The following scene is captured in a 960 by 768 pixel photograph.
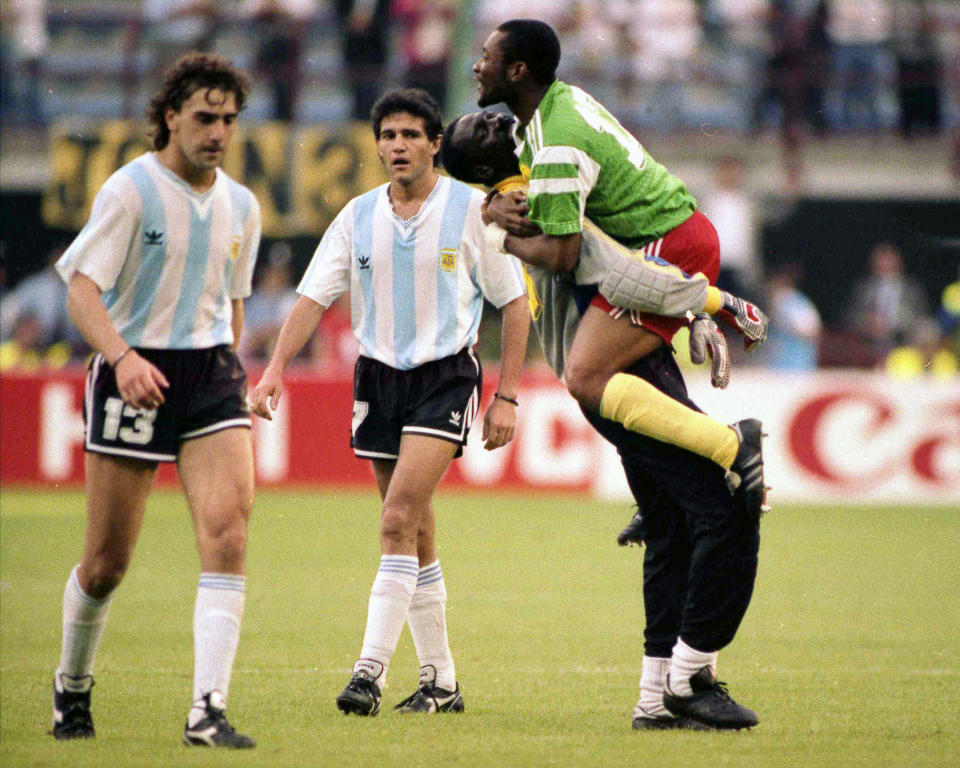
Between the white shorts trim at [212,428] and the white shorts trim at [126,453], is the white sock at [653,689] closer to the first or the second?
the white shorts trim at [212,428]

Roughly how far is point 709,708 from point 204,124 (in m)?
2.54

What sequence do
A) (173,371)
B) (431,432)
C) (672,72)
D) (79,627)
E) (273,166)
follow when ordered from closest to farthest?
(173,371), (79,627), (431,432), (273,166), (672,72)

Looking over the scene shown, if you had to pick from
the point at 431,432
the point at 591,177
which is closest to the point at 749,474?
the point at 591,177

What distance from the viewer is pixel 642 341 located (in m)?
5.45

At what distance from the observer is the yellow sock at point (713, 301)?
5438 millimetres

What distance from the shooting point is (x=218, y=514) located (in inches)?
200

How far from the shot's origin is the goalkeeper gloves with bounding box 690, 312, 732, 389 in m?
5.45

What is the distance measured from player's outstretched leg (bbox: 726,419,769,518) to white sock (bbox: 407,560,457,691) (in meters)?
1.39

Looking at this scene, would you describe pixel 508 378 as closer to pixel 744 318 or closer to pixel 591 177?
pixel 744 318

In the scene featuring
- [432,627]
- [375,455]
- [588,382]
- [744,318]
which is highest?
[744,318]

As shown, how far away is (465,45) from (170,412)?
13.1 meters

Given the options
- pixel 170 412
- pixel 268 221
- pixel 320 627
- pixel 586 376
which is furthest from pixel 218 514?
pixel 268 221

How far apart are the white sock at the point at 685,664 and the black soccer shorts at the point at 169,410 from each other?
1627mm

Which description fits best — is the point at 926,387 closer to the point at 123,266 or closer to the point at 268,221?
the point at 268,221
